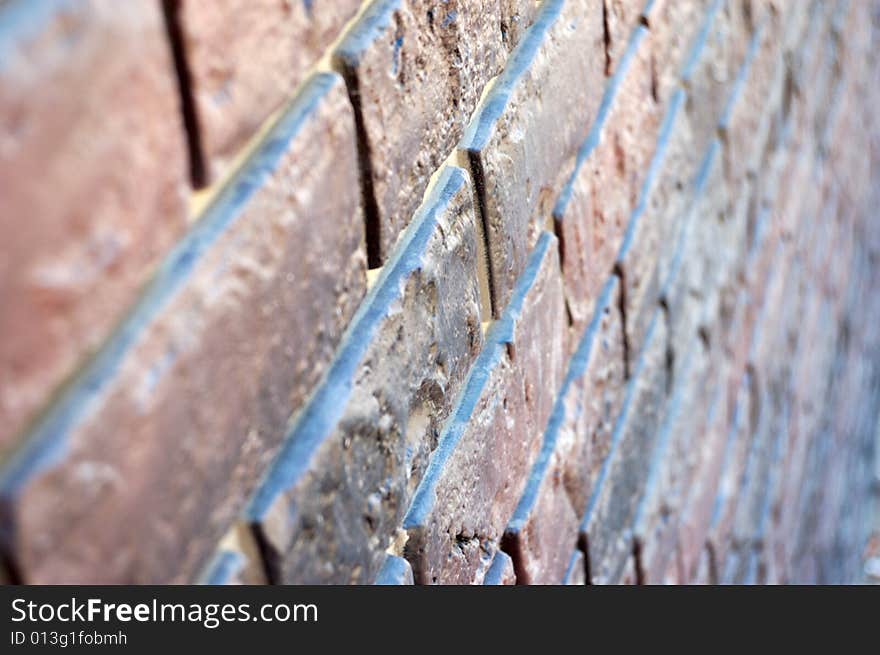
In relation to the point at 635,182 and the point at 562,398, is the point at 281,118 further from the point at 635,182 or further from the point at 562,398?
the point at 635,182

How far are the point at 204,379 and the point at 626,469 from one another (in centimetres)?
90

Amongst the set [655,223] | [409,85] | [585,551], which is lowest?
[585,551]

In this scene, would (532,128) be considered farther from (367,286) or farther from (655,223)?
(655,223)

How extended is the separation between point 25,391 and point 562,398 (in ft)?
2.48

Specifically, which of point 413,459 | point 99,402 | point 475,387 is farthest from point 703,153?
point 99,402

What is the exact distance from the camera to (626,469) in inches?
52.6

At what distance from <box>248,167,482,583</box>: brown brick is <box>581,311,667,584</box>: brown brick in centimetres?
42

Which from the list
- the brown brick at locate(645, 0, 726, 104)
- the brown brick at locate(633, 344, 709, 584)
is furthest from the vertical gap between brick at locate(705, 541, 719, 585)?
the brown brick at locate(645, 0, 726, 104)

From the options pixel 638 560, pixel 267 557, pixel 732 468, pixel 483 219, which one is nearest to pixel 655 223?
pixel 638 560

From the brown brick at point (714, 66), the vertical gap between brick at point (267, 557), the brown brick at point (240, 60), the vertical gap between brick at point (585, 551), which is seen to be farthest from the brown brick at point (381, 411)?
the brown brick at point (714, 66)

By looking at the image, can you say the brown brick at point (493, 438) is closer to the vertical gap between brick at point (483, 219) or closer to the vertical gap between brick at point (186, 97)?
the vertical gap between brick at point (483, 219)

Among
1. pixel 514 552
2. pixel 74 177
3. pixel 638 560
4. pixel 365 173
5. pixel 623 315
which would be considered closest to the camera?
pixel 74 177

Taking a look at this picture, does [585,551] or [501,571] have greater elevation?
[501,571]

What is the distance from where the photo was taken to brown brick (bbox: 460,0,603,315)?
0.88 m
